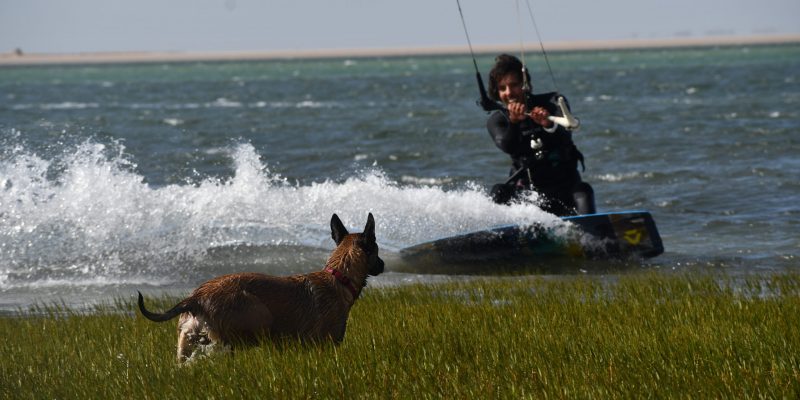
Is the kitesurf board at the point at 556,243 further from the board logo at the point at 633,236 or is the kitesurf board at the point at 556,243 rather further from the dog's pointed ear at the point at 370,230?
the dog's pointed ear at the point at 370,230

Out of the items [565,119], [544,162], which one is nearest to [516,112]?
[565,119]

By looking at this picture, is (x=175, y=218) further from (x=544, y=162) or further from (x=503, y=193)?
(x=544, y=162)

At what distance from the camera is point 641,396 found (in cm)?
596

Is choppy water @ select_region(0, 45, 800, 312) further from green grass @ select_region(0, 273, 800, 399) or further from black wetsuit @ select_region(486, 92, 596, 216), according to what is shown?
green grass @ select_region(0, 273, 800, 399)

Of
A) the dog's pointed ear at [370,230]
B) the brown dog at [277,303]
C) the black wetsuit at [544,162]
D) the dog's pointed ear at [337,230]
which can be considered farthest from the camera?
the black wetsuit at [544,162]

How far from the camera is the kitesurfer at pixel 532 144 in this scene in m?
11.7

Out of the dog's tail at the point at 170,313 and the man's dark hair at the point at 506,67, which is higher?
the man's dark hair at the point at 506,67

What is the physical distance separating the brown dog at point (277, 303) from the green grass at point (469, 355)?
17cm

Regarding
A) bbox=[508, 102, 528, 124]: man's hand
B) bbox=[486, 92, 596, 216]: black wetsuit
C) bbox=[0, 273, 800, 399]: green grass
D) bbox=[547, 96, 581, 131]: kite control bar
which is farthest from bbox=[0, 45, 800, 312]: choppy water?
bbox=[0, 273, 800, 399]: green grass

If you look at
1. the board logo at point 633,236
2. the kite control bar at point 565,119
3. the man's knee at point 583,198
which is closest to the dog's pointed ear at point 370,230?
the kite control bar at point 565,119

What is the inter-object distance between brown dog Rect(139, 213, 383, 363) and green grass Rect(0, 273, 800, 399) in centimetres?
17

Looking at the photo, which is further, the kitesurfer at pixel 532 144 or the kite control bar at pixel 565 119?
the kitesurfer at pixel 532 144

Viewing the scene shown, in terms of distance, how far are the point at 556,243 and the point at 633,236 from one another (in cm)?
93

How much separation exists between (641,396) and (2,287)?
9.15 meters
